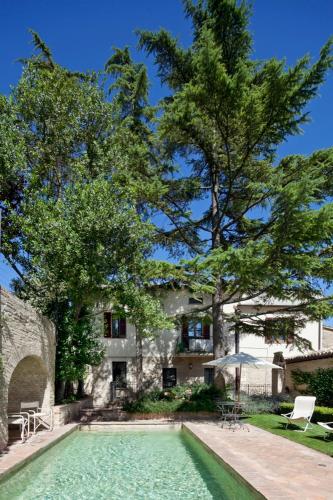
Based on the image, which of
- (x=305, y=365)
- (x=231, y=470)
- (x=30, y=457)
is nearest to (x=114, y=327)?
(x=305, y=365)

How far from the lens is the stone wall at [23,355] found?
37.6 feet

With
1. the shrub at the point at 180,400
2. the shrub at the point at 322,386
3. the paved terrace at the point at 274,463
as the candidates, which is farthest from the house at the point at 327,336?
the paved terrace at the point at 274,463

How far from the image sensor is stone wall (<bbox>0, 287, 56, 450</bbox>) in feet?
37.6

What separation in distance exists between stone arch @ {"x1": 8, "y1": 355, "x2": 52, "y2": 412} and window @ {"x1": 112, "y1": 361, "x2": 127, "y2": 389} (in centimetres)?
1289

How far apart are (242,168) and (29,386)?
1402 cm

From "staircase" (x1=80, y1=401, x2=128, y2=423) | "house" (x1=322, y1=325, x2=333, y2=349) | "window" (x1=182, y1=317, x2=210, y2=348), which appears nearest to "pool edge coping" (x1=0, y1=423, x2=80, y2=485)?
"staircase" (x1=80, y1=401, x2=128, y2=423)

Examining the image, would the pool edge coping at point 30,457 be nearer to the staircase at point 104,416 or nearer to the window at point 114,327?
the staircase at point 104,416

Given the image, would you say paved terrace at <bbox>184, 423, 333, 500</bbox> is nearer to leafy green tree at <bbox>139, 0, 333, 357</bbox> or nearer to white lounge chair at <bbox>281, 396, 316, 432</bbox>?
white lounge chair at <bbox>281, 396, 316, 432</bbox>

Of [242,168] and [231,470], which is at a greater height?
[242,168]

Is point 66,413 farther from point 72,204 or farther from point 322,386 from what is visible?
point 322,386

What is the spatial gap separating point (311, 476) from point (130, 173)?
49.3 ft

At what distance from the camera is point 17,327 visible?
509 inches

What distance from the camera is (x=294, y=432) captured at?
1494 centimetres

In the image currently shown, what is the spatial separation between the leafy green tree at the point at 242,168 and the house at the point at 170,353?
717cm
